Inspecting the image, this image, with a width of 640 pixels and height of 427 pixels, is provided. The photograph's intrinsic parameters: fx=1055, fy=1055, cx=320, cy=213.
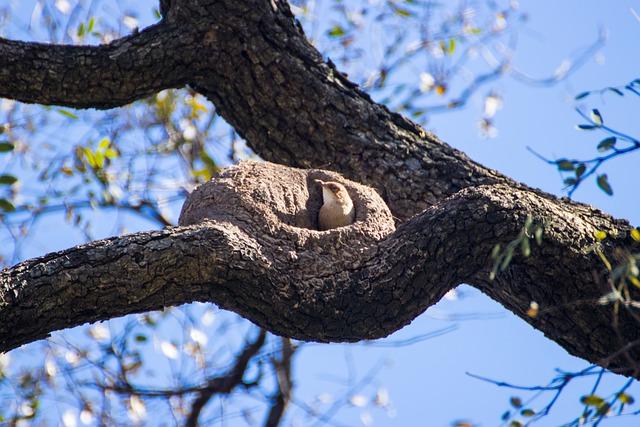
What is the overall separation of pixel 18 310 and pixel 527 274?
2.12 meters

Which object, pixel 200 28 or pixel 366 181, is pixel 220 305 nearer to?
pixel 366 181

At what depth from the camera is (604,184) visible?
351cm

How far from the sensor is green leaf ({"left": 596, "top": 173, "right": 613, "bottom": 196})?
350 centimetres

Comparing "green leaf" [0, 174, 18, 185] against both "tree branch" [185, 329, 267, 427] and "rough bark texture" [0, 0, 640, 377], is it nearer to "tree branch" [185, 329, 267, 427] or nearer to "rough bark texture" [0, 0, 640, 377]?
"rough bark texture" [0, 0, 640, 377]

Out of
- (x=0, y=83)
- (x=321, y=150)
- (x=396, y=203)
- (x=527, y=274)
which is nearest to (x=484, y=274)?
(x=527, y=274)

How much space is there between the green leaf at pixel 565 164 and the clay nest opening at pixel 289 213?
1071 millimetres

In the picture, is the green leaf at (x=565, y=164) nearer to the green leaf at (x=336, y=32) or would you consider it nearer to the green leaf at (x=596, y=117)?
the green leaf at (x=596, y=117)

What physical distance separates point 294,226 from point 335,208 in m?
0.21

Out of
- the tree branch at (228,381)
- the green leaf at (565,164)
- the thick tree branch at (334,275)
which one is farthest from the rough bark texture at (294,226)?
the tree branch at (228,381)

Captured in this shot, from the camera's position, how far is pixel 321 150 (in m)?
5.16

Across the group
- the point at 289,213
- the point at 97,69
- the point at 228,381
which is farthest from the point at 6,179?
the point at 228,381

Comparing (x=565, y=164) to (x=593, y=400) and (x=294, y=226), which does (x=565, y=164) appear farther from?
(x=294, y=226)

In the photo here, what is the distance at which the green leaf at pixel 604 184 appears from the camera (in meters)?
3.50

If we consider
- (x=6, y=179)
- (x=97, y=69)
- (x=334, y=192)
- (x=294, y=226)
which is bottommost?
(x=294, y=226)
